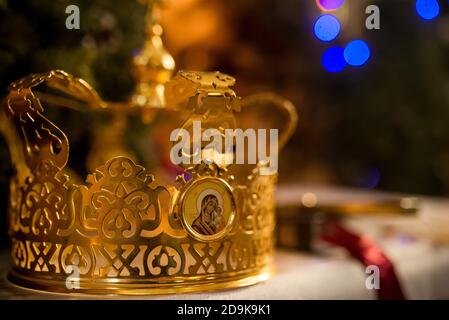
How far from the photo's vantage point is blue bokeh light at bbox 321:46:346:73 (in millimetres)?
2686

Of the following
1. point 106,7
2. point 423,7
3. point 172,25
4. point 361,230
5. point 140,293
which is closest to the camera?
point 140,293

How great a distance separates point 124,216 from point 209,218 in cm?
→ 13

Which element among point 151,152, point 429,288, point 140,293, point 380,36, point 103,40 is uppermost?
point 380,36

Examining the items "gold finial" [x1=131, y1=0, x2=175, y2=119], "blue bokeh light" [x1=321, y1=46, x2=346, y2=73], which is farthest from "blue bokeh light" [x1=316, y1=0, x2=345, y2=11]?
"gold finial" [x1=131, y1=0, x2=175, y2=119]

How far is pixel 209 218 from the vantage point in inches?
36.5

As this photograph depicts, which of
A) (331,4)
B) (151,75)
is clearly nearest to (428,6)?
(331,4)

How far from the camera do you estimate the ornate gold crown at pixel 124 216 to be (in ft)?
2.97

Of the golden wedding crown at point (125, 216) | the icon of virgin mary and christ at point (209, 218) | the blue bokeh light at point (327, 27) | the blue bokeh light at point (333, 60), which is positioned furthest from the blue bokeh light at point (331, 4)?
the icon of virgin mary and christ at point (209, 218)

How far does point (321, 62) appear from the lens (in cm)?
282

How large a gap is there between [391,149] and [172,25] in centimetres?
115

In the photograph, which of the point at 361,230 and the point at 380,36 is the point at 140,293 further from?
the point at 380,36

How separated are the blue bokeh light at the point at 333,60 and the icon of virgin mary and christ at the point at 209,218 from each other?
1901mm

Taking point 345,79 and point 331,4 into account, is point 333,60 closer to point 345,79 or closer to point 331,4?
point 345,79

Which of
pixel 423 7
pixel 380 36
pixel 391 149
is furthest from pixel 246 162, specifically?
pixel 380 36
